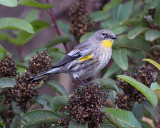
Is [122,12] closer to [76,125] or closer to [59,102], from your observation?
[59,102]

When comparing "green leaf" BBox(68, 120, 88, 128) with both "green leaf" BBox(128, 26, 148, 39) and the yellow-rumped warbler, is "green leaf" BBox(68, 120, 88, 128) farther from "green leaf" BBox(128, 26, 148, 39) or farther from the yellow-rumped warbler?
"green leaf" BBox(128, 26, 148, 39)

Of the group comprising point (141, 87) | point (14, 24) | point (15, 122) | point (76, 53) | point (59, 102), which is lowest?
point (141, 87)

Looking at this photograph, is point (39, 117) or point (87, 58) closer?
point (39, 117)

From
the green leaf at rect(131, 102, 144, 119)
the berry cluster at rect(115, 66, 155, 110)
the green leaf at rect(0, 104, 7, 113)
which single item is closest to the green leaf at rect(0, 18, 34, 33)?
the green leaf at rect(0, 104, 7, 113)

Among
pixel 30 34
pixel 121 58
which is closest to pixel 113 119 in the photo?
pixel 121 58

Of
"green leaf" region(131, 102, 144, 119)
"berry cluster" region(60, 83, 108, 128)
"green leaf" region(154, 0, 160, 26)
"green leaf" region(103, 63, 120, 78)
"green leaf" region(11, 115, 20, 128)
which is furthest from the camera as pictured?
"green leaf" region(103, 63, 120, 78)

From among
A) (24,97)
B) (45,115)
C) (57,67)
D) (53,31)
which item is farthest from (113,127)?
(53,31)
